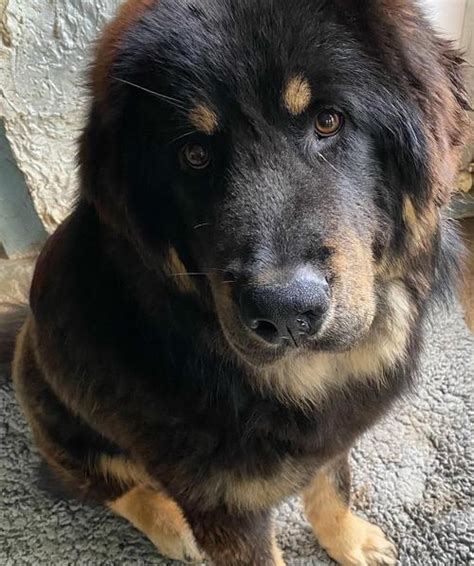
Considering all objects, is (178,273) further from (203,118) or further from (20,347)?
(20,347)

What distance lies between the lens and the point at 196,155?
3.18 ft

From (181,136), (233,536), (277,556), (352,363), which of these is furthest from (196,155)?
(277,556)

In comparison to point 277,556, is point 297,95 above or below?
above

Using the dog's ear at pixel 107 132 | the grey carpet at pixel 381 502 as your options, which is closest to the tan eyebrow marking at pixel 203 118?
the dog's ear at pixel 107 132

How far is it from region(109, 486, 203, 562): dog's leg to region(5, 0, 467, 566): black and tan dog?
20cm

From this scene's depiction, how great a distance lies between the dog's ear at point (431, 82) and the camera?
3.11 feet

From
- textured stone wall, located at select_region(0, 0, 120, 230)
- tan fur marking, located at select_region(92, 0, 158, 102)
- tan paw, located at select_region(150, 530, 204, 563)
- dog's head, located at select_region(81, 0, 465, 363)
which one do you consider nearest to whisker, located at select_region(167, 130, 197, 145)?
dog's head, located at select_region(81, 0, 465, 363)

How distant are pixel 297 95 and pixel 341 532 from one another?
0.87m

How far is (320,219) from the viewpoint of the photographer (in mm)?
910

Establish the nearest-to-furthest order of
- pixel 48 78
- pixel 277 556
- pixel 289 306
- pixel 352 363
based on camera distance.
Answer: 1. pixel 289 306
2. pixel 352 363
3. pixel 277 556
4. pixel 48 78

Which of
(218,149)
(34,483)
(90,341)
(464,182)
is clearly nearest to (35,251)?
(34,483)

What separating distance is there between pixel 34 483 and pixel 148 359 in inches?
24.6

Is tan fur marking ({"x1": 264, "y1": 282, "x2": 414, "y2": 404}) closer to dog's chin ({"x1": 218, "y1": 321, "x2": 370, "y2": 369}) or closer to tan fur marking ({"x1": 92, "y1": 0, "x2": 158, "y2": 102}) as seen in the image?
dog's chin ({"x1": 218, "y1": 321, "x2": 370, "y2": 369})

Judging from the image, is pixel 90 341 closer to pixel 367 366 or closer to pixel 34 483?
pixel 367 366
